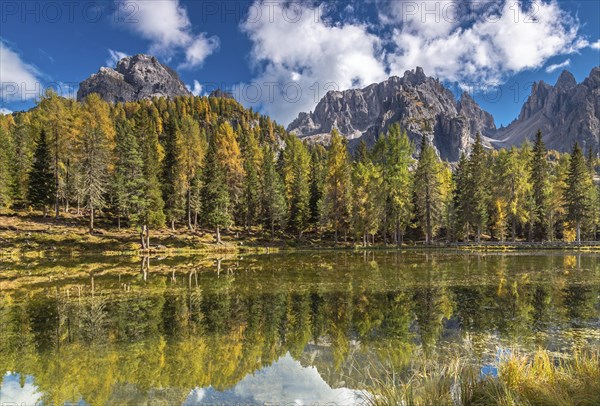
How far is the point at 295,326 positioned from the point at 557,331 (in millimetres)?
8281

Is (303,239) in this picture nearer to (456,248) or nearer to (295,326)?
(456,248)

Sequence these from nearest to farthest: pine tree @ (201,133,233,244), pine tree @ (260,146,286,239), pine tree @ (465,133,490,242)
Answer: pine tree @ (201,133,233,244) < pine tree @ (465,133,490,242) < pine tree @ (260,146,286,239)

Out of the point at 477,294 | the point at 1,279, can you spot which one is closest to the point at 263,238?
the point at 1,279

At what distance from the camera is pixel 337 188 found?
184 feet

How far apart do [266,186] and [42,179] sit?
32428 millimetres

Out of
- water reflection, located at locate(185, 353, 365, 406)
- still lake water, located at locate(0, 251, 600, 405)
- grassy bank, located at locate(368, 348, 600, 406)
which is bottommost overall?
water reflection, located at locate(185, 353, 365, 406)

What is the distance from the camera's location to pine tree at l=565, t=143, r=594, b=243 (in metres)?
52.4

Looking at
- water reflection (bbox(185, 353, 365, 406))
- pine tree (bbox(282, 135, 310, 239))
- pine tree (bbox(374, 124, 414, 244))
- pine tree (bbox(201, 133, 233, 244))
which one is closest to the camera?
water reflection (bbox(185, 353, 365, 406))

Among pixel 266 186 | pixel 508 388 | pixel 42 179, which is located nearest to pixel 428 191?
pixel 266 186

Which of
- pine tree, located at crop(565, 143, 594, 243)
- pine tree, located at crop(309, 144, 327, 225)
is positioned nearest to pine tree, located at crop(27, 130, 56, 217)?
pine tree, located at crop(309, 144, 327, 225)

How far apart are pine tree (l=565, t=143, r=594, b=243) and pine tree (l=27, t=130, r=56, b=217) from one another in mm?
73719

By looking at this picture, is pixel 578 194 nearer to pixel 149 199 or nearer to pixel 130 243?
pixel 149 199

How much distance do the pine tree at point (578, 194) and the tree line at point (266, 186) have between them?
15cm

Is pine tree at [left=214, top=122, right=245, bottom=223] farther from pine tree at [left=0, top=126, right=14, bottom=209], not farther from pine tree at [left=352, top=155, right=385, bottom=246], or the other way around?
pine tree at [left=0, top=126, right=14, bottom=209]
